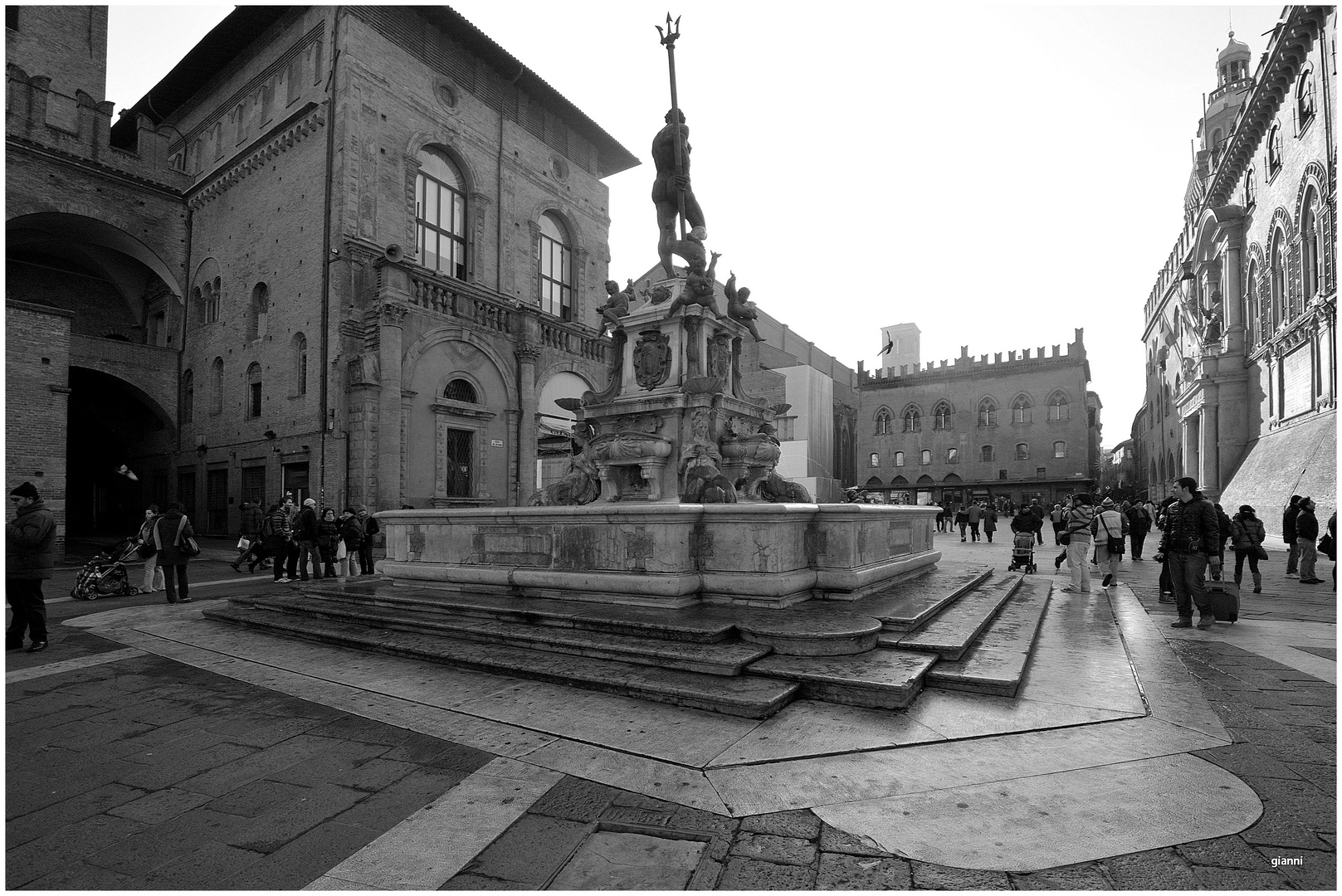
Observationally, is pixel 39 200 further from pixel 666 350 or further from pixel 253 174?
pixel 666 350

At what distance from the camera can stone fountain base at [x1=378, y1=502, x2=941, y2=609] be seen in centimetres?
596

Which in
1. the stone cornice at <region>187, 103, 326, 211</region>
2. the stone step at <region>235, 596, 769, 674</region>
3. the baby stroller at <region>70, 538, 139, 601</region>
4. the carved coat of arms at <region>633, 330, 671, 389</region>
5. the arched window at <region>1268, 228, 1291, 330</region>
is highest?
the stone cornice at <region>187, 103, 326, 211</region>

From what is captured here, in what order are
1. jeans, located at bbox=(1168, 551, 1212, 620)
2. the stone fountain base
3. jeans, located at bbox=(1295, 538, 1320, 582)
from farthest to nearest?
jeans, located at bbox=(1295, 538, 1320, 582)
jeans, located at bbox=(1168, 551, 1212, 620)
the stone fountain base

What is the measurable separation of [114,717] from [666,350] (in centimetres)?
636

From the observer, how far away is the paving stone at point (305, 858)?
2.46 meters

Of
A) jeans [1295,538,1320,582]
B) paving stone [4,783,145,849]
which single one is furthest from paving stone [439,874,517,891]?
jeans [1295,538,1320,582]

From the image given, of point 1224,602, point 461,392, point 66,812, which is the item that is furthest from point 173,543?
point 1224,602

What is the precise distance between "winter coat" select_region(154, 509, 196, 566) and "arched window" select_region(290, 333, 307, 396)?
1044 cm

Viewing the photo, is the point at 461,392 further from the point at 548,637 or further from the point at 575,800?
the point at 575,800

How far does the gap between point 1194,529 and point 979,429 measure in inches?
1919

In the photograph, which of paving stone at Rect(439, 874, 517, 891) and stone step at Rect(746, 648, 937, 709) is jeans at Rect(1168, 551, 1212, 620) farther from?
paving stone at Rect(439, 874, 517, 891)

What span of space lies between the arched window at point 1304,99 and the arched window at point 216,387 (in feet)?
113

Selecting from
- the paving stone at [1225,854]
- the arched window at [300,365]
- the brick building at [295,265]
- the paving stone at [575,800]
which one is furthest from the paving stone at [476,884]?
the arched window at [300,365]

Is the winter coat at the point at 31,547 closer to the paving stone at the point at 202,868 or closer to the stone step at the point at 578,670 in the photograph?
the stone step at the point at 578,670
